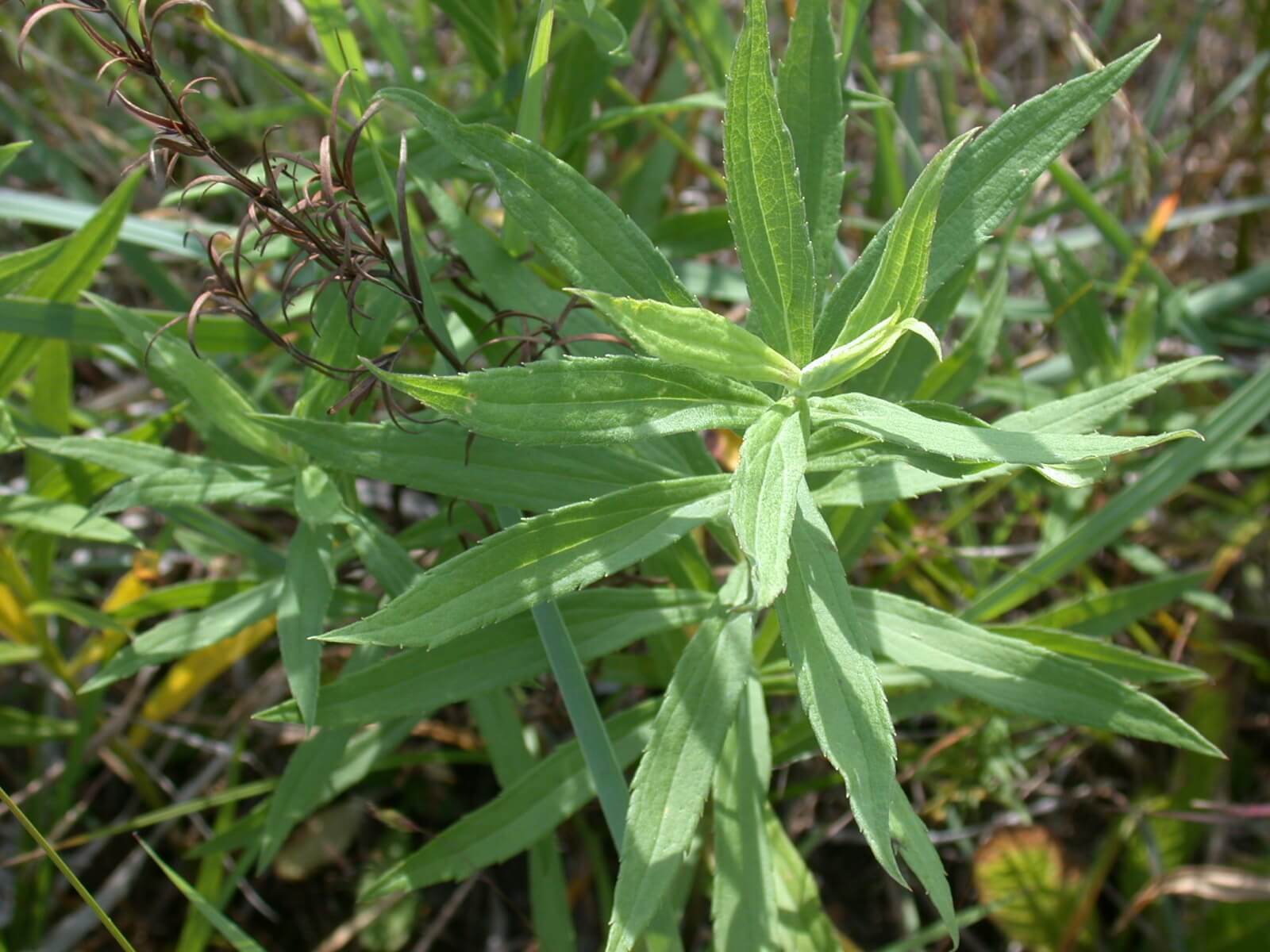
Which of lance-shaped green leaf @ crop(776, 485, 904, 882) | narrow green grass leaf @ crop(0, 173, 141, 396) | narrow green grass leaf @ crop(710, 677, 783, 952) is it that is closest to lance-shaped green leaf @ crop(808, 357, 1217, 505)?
lance-shaped green leaf @ crop(776, 485, 904, 882)

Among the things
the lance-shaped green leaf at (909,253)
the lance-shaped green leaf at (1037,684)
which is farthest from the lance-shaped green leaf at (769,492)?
the lance-shaped green leaf at (1037,684)

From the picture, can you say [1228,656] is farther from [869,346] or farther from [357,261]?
[357,261]

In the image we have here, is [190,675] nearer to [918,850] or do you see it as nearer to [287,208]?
[287,208]

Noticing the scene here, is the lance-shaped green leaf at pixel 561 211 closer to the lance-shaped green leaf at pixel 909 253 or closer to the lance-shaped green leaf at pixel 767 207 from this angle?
the lance-shaped green leaf at pixel 767 207

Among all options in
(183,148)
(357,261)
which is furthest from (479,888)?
(183,148)

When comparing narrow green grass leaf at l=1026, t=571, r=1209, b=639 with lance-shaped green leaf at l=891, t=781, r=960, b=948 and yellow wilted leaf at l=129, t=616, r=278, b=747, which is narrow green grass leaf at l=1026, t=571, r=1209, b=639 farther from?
yellow wilted leaf at l=129, t=616, r=278, b=747

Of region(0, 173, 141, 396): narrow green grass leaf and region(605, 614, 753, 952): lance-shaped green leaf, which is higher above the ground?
region(0, 173, 141, 396): narrow green grass leaf
